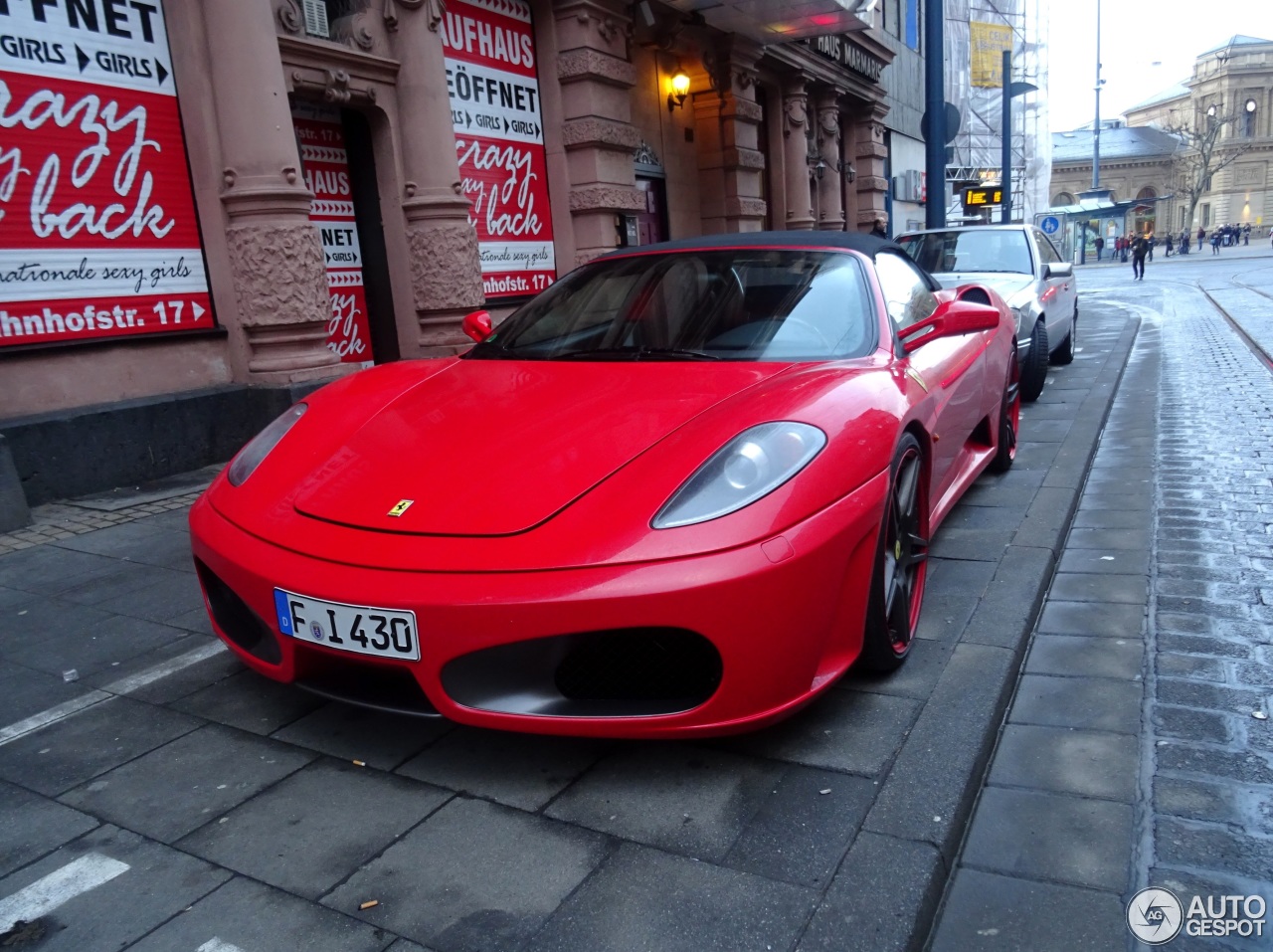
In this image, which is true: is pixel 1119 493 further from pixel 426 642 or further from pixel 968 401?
pixel 426 642

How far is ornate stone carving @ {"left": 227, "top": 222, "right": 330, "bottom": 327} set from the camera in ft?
21.2

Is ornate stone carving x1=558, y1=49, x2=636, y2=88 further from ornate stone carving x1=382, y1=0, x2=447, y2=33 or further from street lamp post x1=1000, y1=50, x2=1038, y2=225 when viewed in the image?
street lamp post x1=1000, y1=50, x2=1038, y2=225

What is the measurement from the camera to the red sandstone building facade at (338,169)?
5836mm

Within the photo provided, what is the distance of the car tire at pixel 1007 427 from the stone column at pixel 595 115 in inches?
219

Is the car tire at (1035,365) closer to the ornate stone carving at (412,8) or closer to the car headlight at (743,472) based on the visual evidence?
the car headlight at (743,472)

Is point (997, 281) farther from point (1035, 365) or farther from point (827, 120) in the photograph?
point (827, 120)

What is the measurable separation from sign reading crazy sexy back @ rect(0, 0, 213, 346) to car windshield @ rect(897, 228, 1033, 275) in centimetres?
592

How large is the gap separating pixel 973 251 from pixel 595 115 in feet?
14.4

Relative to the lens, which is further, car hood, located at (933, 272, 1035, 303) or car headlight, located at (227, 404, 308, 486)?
car hood, located at (933, 272, 1035, 303)

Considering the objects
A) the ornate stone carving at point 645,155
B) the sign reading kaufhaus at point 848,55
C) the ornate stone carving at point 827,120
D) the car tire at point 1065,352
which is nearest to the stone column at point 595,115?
the ornate stone carving at point 645,155

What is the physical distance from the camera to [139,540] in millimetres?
4555

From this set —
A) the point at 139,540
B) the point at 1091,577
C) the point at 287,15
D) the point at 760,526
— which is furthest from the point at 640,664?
the point at 287,15

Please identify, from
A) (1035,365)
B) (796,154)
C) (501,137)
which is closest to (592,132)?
(501,137)

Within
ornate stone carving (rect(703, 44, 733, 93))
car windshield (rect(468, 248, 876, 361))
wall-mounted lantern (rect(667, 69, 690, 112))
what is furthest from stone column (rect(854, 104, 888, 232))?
car windshield (rect(468, 248, 876, 361))
